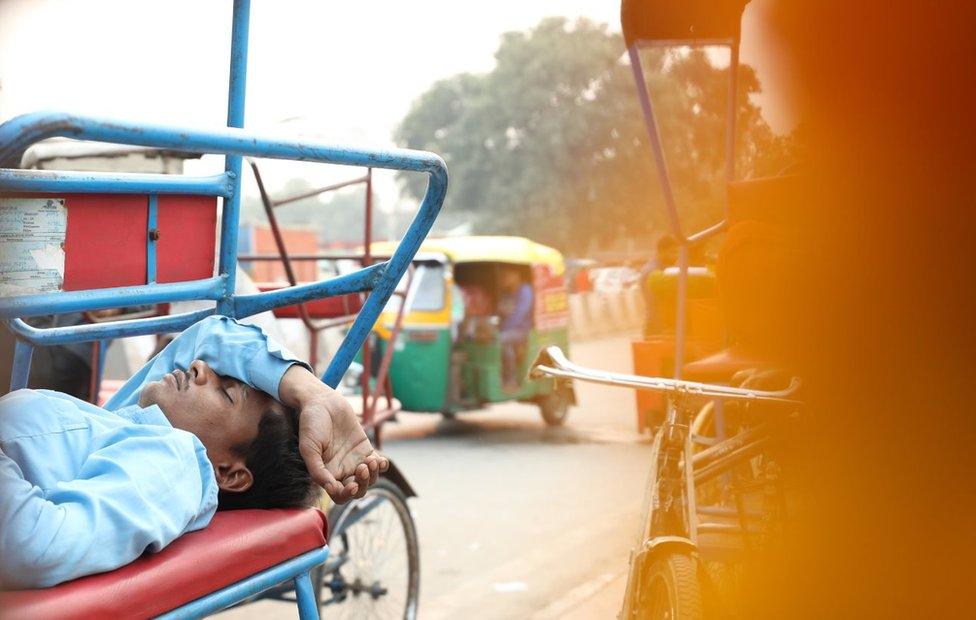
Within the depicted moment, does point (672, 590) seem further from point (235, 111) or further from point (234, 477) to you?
point (235, 111)

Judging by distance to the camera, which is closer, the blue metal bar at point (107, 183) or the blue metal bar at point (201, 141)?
the blue metal bar at point (201, 141)

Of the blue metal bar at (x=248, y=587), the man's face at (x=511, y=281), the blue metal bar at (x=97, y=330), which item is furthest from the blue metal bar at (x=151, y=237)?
the man's face at (x=511, y=281)

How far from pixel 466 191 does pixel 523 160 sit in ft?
10.7

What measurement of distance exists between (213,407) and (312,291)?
32 centimetres

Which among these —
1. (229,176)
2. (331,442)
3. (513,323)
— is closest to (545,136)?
(513,323)

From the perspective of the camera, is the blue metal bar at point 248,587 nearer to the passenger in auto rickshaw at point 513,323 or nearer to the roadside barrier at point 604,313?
the passenger in auto rickshaw at point 513,323

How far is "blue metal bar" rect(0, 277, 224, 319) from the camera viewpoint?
1.50 m

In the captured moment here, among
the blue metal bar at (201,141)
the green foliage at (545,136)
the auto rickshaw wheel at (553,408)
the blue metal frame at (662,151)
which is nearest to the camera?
the blue metal bar at (201,141)

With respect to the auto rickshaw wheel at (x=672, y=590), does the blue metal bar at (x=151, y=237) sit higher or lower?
higher

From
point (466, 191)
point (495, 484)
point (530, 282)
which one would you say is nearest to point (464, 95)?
point (466, 191)

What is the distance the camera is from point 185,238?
1.98 metres

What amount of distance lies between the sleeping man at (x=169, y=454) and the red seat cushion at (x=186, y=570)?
1.0 inches

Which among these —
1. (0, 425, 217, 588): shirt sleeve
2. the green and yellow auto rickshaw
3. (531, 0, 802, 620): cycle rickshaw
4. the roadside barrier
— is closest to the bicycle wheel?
(531, 0, 802, 620): cycle rickshaw

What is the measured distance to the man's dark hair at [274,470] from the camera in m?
1.71
